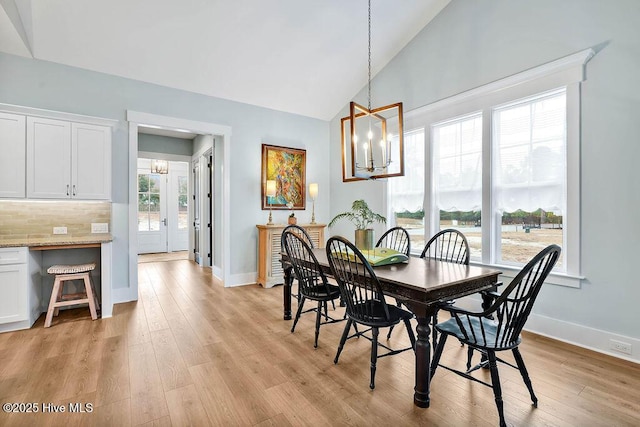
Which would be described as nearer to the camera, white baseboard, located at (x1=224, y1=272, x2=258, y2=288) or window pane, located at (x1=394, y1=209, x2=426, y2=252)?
window pane, located at (x1=394, y1=209, x2=426, y2=252)

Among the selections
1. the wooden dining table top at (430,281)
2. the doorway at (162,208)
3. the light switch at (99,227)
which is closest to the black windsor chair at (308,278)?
the wooden dining table top at (430,281)

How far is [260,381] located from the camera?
221cm

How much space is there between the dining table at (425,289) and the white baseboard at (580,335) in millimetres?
1215

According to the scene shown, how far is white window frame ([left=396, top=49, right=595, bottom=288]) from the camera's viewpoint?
9.15ft

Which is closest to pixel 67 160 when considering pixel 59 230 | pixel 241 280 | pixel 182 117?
pixel 59 230

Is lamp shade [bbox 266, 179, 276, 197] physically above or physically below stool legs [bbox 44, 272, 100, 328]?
above

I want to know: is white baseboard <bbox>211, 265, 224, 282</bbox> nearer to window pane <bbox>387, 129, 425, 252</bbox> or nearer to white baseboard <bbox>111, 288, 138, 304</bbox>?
white baseboard <bbox>111, 288, 138, 304</bbox>

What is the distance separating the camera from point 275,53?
4242 millimetres

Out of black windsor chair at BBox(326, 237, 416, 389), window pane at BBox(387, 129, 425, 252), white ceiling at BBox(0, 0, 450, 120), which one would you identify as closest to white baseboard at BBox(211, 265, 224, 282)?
white ceiling at BBox(0, 0, 450, 120)

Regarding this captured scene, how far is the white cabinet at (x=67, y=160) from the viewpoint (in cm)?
330

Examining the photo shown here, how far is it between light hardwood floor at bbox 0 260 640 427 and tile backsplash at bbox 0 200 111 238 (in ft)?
3.78

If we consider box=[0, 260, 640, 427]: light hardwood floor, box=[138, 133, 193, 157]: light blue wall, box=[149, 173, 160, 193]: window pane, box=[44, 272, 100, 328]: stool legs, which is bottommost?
box=[0, 260, 640, 427]: light hardwood floor

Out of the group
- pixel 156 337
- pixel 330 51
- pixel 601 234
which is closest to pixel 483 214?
pixel 601 234

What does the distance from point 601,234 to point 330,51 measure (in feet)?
12.6
